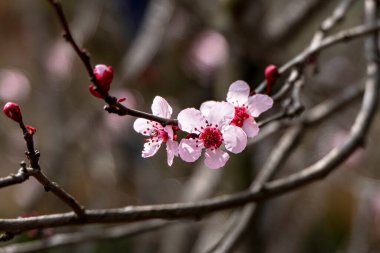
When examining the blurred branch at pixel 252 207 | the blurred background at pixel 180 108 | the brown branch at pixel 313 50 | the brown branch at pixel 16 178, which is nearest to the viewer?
the brown branch at pixel 16 178

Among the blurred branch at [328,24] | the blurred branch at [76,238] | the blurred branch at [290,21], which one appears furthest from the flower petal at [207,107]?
the blurred branch at [290,21]

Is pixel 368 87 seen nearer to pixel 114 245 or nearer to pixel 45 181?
pixel 45 181

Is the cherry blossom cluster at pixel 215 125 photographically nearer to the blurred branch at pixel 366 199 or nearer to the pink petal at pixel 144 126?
the pink petal at pixel 144 126

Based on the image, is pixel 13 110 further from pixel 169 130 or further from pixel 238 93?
pixel 238 93

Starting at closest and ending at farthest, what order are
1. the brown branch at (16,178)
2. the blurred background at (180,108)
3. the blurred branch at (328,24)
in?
the brown branch at (16,178), the blurred branch at (328,24), the blurred background at (180,108)

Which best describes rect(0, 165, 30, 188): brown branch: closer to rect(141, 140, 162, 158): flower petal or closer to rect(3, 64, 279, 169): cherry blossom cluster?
rect(3, 64, 279, 169): cherry blossom cluster

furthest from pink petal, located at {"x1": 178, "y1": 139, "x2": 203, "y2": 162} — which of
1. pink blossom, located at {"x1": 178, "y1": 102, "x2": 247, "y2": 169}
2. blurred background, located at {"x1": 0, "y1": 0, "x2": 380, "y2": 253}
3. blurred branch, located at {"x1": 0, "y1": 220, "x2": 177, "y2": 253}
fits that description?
blurred background, located at {"x1": 0, "y1": 0, "x2": 380, "y2": 253}

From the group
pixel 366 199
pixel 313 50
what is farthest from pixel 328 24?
pixel 366 199
